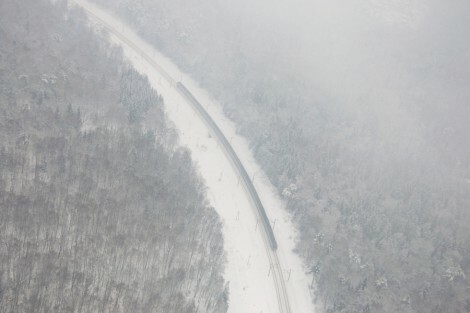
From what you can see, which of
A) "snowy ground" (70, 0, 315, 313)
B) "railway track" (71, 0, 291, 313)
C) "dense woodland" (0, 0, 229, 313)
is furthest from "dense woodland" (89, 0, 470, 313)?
"dense woodland" (0, 0, 229, 313)

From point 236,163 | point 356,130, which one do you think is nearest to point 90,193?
point 236,163

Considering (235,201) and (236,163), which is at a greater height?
(236,163)

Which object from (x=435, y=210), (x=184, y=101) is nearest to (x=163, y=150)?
(x=184, y=101)

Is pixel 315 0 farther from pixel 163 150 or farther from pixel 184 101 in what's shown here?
pixel 163 150

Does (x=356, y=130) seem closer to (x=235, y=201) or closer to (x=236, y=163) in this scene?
(x=236, y=163)

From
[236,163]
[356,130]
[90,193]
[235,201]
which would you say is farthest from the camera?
[356,130]

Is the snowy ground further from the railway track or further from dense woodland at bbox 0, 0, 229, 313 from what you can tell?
dense woodland at bbox 0, 0, 229, 313
